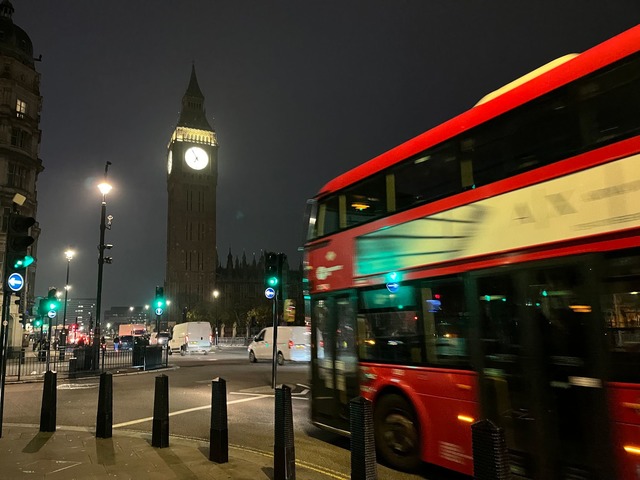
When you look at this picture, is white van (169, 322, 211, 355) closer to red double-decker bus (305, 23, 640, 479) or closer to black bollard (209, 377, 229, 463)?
red double-decker bus (305, 23, 640, 479)

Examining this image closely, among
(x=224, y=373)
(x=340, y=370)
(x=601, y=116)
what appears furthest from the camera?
(x=224, y=373)

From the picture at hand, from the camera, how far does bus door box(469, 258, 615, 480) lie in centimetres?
452

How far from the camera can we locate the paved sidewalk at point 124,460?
6023 millimetres

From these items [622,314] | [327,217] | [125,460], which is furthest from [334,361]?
[622,314]

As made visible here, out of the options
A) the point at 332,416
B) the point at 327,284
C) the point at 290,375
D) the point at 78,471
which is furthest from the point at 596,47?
the point at 290,375

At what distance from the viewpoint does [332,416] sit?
7.89m

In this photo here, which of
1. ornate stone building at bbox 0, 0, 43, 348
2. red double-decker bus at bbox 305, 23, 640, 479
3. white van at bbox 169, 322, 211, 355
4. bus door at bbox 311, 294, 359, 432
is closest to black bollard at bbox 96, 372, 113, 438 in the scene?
bus door at bbox 311, 294, 359, 432

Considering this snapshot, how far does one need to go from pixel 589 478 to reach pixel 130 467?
5.15 m

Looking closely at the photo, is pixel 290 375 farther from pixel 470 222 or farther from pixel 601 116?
pixel 601 116

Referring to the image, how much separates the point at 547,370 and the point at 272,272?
1017 cm

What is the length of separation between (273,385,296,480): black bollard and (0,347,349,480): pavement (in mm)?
345

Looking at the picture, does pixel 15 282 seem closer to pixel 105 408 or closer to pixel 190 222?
pixel 105 408

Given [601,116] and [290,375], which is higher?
[601,116]

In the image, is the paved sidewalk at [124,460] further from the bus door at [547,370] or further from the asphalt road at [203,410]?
the bus door at [547,370]
